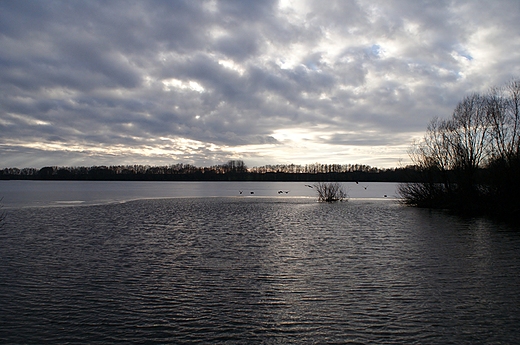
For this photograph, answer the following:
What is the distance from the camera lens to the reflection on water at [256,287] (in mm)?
6004

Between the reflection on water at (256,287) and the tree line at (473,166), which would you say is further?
the tree line at (473,166)

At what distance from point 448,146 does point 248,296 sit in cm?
2720

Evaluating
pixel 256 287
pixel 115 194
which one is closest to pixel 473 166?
pixel 256 287

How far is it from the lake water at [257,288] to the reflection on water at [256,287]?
1.2 inches

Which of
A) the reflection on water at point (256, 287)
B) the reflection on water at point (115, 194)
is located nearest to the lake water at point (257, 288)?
the reflection on water at point (256, 287)

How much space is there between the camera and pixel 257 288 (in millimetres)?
8266

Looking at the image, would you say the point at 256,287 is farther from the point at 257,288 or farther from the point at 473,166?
the point at 473,166

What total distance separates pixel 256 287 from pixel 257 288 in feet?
0.27

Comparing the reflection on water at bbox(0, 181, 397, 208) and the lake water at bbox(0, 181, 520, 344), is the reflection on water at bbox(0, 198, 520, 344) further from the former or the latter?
the reflection on water at bbox(0, 181, 397, 208)

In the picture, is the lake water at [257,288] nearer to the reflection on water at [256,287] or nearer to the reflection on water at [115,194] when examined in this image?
the reflection on water at [256,287]

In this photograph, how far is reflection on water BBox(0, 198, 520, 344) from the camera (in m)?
6.00

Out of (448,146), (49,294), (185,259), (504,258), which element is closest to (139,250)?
(185,259)

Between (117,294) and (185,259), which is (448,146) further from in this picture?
(117,294)

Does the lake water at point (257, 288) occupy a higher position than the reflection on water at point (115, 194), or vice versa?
the reflection on water at point (115, 194)
